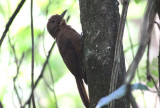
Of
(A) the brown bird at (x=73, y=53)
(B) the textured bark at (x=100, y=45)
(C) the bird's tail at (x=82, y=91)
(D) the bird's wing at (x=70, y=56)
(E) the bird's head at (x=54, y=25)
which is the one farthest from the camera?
(E) the bird's head at (x=54, y=25)

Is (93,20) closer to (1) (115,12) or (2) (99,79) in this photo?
(1) (115,12)

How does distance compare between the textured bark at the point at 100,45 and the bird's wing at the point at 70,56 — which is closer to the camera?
the textured bark at the point at 100,45

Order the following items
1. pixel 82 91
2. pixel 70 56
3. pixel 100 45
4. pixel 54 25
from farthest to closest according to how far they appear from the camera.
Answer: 1. pixel 54 25
2. pixel 70 56
3. pixel 82 91
4. pixel 100 45

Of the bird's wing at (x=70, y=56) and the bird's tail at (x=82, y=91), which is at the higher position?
the bird's wing at (x=70, y=56)

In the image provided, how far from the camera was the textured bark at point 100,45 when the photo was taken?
1.72 metres

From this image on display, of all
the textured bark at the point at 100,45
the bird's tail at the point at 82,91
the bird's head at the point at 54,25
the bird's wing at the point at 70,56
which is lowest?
the bird's tail at the point at 82,91

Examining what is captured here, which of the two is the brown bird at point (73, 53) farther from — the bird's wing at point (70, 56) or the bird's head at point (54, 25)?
the bird's head at point (54, 25)

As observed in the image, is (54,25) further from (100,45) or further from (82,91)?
(100,45)

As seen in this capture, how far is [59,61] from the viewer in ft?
16.2

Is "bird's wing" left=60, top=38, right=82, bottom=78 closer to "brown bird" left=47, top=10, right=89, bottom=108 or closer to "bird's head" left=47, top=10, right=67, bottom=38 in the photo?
"brown bird" left=47, top=10, right=89, bottom=108

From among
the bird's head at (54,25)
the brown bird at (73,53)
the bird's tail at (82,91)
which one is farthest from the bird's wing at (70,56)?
the bird's head at (54,25)

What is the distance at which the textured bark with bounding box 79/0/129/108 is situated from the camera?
5.65 ft

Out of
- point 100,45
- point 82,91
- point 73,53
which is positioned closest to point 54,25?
point 73,53

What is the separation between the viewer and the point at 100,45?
1.77 metres
